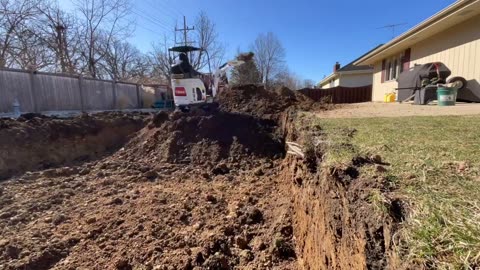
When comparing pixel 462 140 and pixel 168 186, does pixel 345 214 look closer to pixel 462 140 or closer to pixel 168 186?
pixel 462 140

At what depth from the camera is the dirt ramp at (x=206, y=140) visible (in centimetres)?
701

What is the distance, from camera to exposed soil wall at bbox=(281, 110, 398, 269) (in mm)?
1419

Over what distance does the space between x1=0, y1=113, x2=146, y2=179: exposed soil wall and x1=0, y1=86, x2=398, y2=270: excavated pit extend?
0.15 feet

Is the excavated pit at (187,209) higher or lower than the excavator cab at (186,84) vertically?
lower

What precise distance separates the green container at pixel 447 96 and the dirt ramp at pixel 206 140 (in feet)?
13.4

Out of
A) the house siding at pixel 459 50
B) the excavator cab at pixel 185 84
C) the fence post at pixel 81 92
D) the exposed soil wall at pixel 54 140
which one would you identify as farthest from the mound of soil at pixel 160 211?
the fence post at pixel 81 92

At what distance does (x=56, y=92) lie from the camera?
38.0 ft

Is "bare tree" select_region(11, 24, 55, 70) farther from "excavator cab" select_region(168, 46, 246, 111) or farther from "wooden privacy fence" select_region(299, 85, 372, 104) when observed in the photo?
"wooden privacy fence" select_region(299, 85, 372, 104)

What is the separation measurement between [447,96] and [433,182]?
22.2 feet

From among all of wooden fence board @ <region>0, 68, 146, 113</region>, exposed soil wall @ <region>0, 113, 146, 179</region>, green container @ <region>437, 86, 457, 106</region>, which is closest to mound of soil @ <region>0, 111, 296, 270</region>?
exposed soil wall @ <region>0, 113, 146, 179</region>

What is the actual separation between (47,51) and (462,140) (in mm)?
24867

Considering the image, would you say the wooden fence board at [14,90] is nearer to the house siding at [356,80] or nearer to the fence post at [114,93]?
the fence post at [114,93]

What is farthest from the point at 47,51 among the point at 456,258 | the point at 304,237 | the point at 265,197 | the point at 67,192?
the point at 456,258

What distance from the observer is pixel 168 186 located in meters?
5.42
